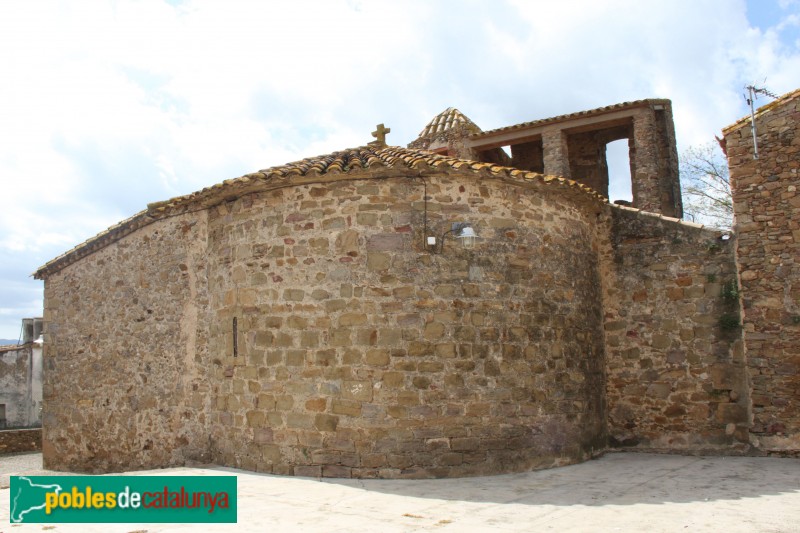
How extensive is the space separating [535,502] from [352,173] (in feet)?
13.2

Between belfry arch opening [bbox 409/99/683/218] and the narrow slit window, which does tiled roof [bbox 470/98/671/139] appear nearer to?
belfry arch opening [bbox 409/99/683/218]

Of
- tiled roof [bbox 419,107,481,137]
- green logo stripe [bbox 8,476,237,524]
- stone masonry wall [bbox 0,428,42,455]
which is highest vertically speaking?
tiled roof [bbox 419,107,481,137]

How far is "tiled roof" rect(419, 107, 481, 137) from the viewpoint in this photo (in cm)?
1586

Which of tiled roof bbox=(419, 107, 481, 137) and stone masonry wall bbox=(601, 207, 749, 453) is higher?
tiled roof bbox=(419, 107, 481, 137)

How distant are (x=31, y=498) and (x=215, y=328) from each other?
336 cm

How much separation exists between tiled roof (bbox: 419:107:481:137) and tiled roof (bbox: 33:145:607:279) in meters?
7.01

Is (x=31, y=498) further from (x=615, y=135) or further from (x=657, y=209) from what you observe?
(x=615, y=135)

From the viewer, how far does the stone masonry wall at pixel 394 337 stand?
7059 mm

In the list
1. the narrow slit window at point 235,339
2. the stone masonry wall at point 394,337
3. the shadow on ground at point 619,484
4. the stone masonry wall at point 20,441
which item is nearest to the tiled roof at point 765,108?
the stone masonry wall at point 394,337

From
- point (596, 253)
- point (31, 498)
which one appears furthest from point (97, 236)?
point (596, 253)

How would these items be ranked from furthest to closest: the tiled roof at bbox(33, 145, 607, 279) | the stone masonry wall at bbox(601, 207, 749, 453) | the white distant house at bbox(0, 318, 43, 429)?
the white distant house at bbox(0, 318, 43, 429)
the stone masonry wall at bbox(601, 207, 749, 453)
the tiled roof at bbox(33, 145, 607, 279)

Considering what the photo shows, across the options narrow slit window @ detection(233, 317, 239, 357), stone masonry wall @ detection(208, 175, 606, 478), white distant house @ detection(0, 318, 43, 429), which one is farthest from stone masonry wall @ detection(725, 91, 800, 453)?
white distant house @ detection(0, 318, 43, 429)

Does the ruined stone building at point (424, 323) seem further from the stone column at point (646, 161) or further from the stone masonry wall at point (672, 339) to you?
the stone column at point (646, 161)

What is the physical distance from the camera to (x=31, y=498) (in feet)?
17.3
